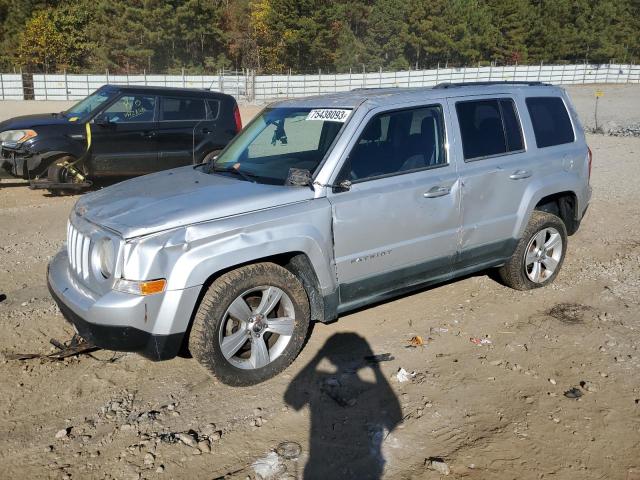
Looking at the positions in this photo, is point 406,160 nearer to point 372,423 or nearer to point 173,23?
point 372,423

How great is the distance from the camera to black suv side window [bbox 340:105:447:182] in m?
4.15

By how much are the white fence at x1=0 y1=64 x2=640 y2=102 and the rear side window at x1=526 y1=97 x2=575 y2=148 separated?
28049 mm

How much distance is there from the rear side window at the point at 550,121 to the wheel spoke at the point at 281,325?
115 inches

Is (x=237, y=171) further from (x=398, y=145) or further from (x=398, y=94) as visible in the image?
(x=398, y=94)

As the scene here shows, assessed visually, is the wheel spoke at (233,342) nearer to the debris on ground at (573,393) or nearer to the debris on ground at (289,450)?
the debris on ground at (289,450)

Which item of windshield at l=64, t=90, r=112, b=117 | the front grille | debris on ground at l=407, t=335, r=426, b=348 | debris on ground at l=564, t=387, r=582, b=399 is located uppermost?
windshield at l=64, t=90, r=112, b=117

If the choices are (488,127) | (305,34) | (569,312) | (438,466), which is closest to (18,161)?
(488,127)

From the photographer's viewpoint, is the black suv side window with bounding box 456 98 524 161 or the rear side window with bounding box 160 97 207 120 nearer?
the black suv side window with bounding box 456 98 524 161

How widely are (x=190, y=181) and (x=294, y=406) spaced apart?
184cm

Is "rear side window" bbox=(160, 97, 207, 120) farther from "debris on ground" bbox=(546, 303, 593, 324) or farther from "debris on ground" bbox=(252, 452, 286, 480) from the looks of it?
"debris on ground" bbox=(252, 452, 286, 480)

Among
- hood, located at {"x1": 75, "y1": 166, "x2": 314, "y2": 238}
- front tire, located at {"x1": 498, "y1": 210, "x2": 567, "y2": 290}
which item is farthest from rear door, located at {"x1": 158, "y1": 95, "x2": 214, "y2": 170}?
front tire, located at {"x1": 498, "y1": 210, "x2": 567, "y2": 290}

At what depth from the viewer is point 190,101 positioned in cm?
1010

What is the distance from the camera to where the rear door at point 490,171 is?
4.67 m

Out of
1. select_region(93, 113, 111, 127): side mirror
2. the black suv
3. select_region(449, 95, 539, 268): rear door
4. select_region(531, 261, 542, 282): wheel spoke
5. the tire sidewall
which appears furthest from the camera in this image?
select_region(93, 113, 111, 127): side mirror
